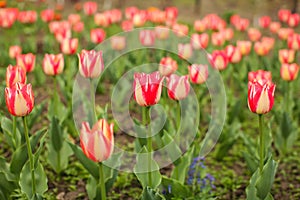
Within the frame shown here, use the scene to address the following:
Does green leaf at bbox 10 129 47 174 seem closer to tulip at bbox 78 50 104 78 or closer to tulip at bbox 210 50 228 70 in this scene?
tulip at bbox 78 50 104 78

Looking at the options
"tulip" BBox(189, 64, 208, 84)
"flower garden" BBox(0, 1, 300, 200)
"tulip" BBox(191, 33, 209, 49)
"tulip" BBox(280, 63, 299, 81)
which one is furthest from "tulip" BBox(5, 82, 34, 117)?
"tulip" BBox(191, 33, 209, 49)

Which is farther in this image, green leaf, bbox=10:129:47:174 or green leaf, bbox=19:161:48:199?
green leaf, bbox=10:129:47:174

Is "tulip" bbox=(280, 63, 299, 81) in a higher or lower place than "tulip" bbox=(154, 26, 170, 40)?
lower

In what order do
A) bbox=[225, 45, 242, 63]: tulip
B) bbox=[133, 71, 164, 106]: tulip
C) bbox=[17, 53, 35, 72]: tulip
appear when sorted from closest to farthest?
bbox=[133, 71, 164, 106]: tulip → bbox=[17, 53, 35, 72]: tulip → bbox=[225, 45, 242, 63]: tulip

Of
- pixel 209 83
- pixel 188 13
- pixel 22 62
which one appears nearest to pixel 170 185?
pixel 22 62

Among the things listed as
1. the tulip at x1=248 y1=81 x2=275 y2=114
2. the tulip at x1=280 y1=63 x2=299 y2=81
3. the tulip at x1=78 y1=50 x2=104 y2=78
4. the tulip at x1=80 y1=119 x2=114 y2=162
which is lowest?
the tulip at x1=80 y1=119 x2=114 y2=162

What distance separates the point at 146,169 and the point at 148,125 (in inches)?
13.5

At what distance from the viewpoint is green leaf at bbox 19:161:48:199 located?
2.81 m

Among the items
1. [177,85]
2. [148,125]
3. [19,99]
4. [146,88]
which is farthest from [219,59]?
[19,99]

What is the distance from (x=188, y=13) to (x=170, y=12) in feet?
14.5

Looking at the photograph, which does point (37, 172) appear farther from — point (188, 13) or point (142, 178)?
point (188, 13)

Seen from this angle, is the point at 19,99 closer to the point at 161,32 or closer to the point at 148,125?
the point at 148,125

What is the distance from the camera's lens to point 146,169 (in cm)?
281

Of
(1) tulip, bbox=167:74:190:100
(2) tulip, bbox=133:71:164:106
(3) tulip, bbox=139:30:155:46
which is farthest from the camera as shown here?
(3) tulip, bbox=139:30:155:46
